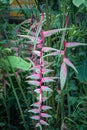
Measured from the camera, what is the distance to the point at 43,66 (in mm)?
1264

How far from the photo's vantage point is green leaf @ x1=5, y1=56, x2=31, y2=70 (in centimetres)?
135

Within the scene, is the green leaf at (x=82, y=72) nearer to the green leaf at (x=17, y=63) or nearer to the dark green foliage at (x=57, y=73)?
the dark green foliage at (x=57, y=73)

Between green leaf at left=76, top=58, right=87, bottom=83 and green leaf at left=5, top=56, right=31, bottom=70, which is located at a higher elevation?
green leaf at left=5, top=56, right=31, bottom=70

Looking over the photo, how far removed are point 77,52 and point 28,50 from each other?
30 centimetres

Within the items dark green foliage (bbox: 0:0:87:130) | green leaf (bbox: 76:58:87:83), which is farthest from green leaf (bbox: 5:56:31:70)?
green leaf (bbox: 76:58:87:83)

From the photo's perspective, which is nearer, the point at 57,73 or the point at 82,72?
the point at 82,72

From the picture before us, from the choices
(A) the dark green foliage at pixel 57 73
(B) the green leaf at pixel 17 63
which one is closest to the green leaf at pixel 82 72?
(A) the dark green foliage at pixel 57 73

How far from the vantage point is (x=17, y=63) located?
1.38 m

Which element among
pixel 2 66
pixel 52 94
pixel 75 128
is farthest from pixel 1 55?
pixel 75 128

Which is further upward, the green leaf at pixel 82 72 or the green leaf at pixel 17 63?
the green leaf at pixel 17 63

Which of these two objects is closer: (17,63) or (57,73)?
(17,63)

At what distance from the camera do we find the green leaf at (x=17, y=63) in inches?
53.1

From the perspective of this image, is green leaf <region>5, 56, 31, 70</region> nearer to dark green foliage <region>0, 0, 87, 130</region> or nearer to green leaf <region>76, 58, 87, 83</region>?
dark green foliage <region>0, 0, 87, 130</region>

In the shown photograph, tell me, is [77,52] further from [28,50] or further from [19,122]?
[19,122]
